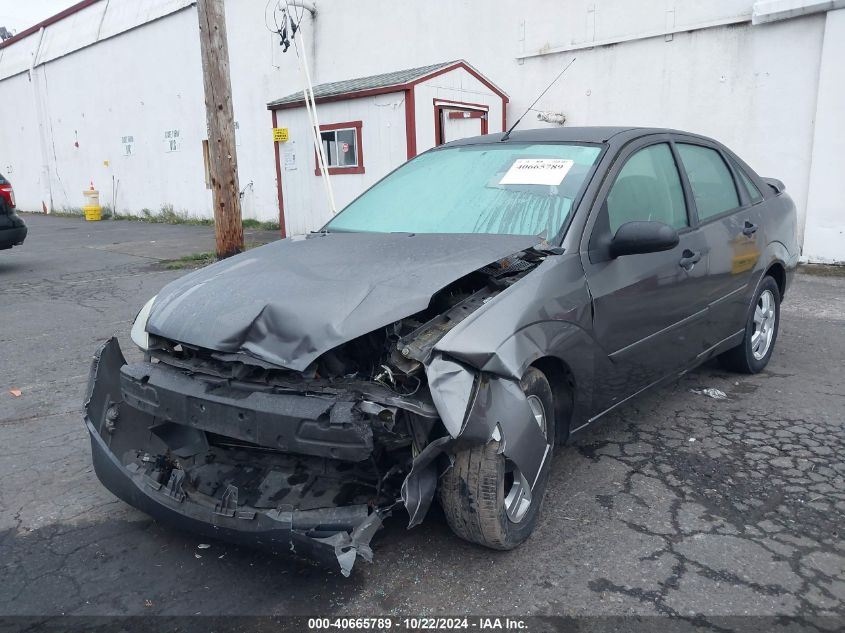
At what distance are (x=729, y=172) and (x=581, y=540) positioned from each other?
110 inches

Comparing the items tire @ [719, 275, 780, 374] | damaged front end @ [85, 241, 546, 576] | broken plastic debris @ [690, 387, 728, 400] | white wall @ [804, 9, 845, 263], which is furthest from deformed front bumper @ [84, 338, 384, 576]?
white wall @ [804, 9, 845, 263]

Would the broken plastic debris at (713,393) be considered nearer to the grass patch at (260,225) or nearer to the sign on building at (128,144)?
the grass patch at (260,225)

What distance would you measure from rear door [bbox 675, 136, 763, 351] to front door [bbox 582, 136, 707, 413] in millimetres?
148

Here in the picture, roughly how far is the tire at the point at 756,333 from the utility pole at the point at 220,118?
5.93 meters

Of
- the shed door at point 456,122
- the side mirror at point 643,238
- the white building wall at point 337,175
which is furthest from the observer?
the shed door at point 456,122

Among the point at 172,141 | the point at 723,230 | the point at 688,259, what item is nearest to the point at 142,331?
the point at 688,259

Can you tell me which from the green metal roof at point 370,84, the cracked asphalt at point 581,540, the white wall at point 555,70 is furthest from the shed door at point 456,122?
the cracked asphalt at point 581,540

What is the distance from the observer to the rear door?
3.96 meters

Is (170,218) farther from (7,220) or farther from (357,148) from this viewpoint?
(357,148)

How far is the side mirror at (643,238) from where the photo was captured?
3078 millimetres

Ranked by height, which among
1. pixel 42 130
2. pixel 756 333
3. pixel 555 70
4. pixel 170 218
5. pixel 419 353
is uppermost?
pixel 555 70

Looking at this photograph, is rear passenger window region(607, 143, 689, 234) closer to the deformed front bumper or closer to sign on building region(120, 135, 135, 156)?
the deformed front bumper

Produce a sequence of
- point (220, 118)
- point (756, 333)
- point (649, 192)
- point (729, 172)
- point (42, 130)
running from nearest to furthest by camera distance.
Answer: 1. point (649, 192)
2. point (729, 172)
3. point (756, 333)
4. point (220, 118)
5. point (42, 130)

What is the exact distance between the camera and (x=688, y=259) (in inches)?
144
